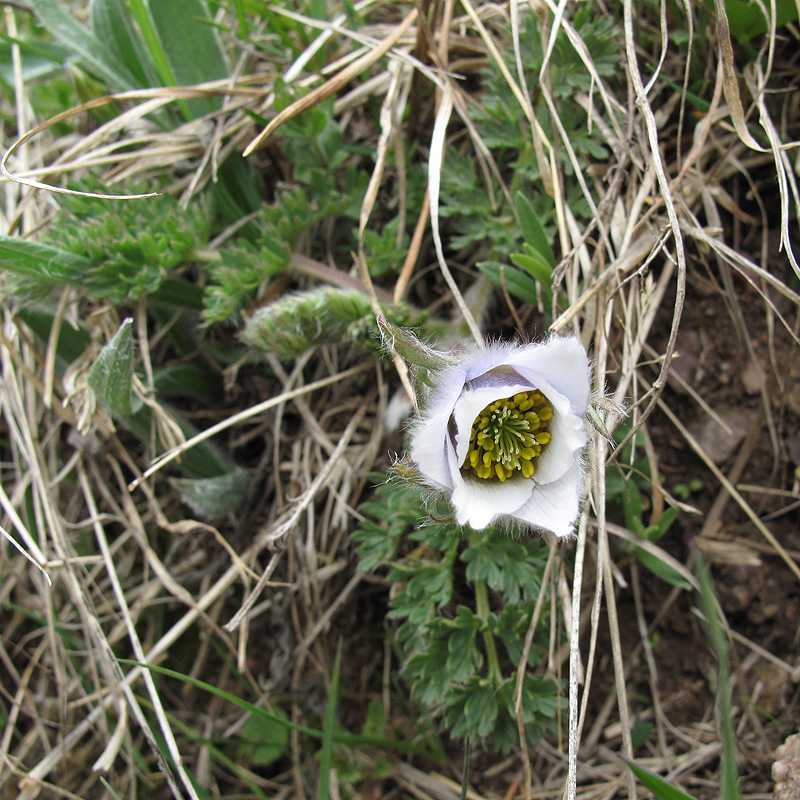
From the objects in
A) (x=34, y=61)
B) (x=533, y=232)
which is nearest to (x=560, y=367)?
(x=533, y=232)

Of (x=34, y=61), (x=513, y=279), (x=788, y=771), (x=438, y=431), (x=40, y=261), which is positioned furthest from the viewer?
(x=34, y=61)

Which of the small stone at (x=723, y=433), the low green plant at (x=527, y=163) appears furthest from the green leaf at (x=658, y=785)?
the low green plant at (x=527, y=163)

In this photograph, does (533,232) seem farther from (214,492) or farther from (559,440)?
(214,492)

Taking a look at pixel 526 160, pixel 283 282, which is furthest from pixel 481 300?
pixel 283 282

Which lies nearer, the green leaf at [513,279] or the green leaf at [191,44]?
the green leaf at [513,279]

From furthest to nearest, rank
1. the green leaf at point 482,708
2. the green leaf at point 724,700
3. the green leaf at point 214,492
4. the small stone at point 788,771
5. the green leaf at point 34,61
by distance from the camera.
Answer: the green leaf at point 34,61
the green leaf at point 214,492
the green leaf at point 482,708
the small stone at point 788,771
the green leaf at point 724,700

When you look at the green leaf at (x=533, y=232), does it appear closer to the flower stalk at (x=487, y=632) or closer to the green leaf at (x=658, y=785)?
the flower stalk at (x=487, y=632)
